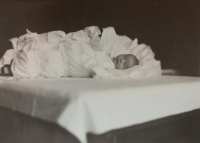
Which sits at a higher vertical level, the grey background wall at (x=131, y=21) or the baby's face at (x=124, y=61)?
the grey background wall at (x=131, y=21)

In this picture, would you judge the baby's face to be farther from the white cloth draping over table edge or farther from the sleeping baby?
the white cloth draping over table edge

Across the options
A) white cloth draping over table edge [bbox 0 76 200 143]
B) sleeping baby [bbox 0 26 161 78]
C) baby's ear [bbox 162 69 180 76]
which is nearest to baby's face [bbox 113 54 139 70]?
sleeping baby [bbox 0 26 161 78]

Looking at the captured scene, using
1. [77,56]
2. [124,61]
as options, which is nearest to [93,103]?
[77,56]

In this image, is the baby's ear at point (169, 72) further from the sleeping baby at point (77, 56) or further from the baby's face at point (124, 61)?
the baby's face at point (124, 61)

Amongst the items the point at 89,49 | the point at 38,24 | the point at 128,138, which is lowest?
the point at 128,138

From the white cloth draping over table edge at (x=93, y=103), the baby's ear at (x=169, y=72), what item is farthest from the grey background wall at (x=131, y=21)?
the white cloth draping over table edge at (x=93, y=103)

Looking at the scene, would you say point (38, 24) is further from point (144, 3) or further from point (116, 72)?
point (144, 3)

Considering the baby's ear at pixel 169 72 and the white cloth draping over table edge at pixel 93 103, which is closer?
the white cloth draping over table edge at pixel 93 103

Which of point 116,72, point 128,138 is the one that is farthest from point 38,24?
point 128,138
